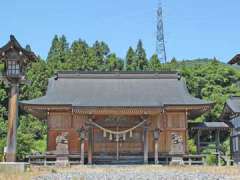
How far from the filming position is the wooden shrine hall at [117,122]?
28459mm

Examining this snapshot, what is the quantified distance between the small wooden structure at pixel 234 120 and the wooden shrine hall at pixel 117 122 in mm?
5106

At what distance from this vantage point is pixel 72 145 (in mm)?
30516

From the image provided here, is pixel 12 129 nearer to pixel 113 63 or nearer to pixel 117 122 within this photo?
pixel 117 122

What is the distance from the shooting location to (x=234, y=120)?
36.4 m

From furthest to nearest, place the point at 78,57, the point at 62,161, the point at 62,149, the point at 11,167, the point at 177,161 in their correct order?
the point at 78,57, the point at 177,161, the point at 62,149, the point at 62,161, the point at 11,167

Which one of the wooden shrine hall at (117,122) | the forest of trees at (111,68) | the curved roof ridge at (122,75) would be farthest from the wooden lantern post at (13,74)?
the forest of trees at (111,68)

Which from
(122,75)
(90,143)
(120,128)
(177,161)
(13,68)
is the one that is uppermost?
(122,75)

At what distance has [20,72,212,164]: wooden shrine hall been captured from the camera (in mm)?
28459

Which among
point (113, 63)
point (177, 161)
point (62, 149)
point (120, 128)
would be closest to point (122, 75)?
point (120, 128)

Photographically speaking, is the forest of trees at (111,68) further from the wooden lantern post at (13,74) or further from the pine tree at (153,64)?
the wooden lantern post at (13,74)

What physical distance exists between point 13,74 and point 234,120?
76.4 feet

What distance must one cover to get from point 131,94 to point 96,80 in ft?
14.8

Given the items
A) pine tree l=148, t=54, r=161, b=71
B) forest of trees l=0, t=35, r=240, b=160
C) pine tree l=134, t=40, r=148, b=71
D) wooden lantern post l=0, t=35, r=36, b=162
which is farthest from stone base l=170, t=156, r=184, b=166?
pine tree l=134, t=40, r=148, b=71

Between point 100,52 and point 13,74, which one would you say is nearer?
point 13,74
